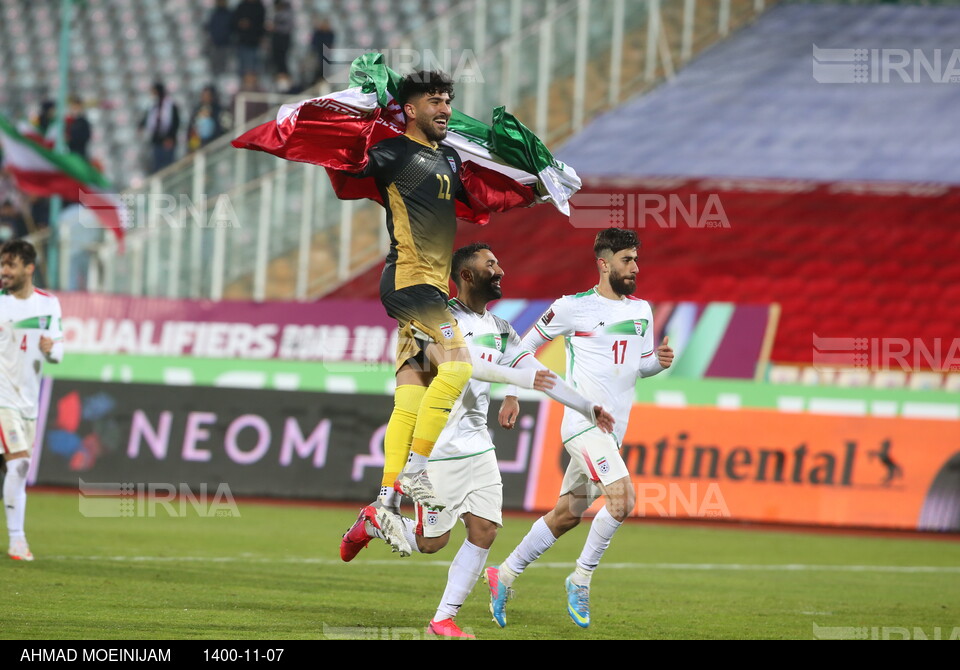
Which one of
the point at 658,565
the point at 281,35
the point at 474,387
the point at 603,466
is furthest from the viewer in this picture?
the point at 281,35

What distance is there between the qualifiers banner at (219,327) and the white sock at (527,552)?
9410 millimetres

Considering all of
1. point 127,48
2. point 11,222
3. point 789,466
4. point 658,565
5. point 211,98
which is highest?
point 211,98

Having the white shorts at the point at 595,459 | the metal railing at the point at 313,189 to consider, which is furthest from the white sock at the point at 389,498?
the metal railing at the point at 313,189

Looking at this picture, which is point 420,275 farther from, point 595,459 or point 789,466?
point 789,466

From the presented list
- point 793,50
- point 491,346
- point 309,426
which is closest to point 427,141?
point 491,346

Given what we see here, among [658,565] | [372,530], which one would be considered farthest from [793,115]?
[372,530]

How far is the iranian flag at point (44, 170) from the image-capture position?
22.0 meters

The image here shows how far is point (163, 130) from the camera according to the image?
24906 mm

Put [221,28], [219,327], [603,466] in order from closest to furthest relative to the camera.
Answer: [603,466], [219,327], [221,28]

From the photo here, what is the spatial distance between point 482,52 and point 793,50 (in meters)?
7.82

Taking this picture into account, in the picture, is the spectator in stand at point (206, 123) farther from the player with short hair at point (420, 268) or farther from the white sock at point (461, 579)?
the white sock at point (461, 579)

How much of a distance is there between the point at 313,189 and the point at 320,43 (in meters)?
6.38

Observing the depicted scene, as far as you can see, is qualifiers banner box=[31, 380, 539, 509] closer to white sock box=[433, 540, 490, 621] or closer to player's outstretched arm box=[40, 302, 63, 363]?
player's outstretched arm box=[40, 302, 63, 363]

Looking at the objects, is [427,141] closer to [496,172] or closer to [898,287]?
[496,172]
